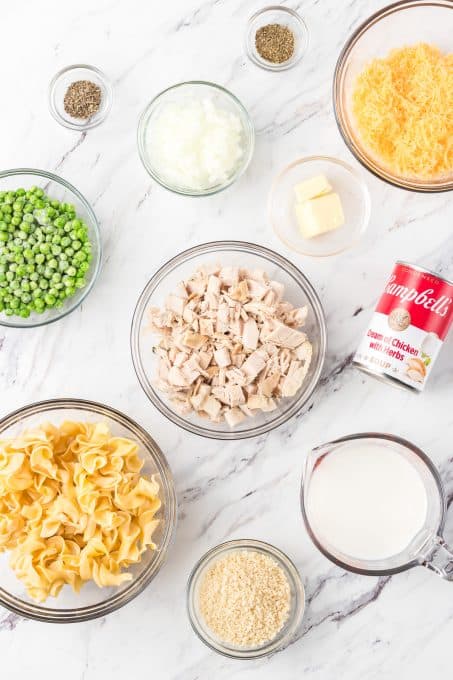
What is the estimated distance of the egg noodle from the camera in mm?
2145

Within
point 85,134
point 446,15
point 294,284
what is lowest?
point 294,284

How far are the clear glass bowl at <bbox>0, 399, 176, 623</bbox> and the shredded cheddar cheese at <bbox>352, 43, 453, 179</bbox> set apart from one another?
1.17 metres

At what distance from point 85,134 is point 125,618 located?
1617 millimetres

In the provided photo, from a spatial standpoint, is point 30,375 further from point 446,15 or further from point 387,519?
point 446,15

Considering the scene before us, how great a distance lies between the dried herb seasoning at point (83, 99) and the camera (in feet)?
7.87

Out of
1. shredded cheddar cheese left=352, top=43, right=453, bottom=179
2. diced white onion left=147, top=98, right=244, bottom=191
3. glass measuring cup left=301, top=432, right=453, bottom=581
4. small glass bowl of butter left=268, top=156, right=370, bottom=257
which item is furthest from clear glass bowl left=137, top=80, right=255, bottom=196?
glass measuring cup left=301, top=432, right=453, bottom=581

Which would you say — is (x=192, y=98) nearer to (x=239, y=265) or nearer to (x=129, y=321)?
(x=239, y=265)

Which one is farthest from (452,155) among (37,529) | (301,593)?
(37,529)

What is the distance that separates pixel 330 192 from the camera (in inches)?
93.7

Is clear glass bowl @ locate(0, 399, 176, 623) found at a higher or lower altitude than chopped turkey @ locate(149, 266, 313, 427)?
lower

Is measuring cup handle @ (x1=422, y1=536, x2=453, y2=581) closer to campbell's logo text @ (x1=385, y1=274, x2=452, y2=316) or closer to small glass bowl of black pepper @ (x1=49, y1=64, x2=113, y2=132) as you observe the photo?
campbell's logo text @ (x1=385, y1=274, x2=452, y2=316)

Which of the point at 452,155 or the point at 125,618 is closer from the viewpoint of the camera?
the point at 452,155

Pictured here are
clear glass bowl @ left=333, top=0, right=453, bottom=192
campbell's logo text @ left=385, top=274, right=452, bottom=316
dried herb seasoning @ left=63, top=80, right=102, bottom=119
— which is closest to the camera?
campbell's logo text @ left=385, top=274, right=452, bottom=316

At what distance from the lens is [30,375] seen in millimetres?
2457
